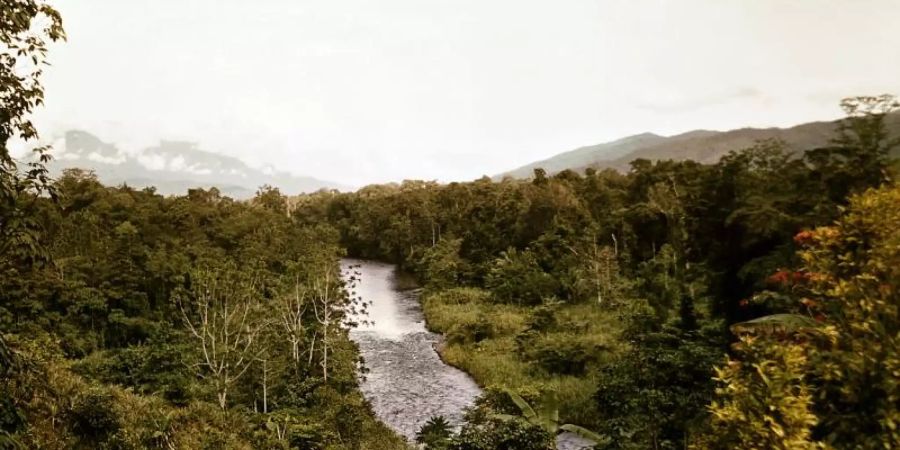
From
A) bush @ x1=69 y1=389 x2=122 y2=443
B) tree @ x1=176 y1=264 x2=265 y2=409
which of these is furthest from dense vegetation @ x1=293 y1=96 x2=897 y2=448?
bush @ x1=69 y1=389 x2=122 y2=443

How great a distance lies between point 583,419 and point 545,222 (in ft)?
94.7

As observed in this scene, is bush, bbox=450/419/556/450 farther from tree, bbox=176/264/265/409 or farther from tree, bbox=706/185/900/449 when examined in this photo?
tree, bbox=176/264/265/409

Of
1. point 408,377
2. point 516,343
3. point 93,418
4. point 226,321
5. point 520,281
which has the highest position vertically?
point 226,321

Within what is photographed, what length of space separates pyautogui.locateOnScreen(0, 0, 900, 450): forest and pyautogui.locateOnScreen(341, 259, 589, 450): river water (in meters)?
1.05

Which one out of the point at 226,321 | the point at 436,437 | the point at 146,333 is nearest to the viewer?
the point at 436,437

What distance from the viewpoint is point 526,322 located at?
32906 mm

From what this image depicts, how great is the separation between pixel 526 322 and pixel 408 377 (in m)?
8.38

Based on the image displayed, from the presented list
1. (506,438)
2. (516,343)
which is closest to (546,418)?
(506,438)

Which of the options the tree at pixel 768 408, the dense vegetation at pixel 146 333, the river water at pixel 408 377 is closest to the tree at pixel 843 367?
the tree at pixel 768 408

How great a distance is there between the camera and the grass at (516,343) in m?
23.2

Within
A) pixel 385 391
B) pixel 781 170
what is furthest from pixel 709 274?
pixel 385 391

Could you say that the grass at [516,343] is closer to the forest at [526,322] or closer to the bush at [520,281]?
the forest at [526,322]

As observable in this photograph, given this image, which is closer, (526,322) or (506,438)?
(506,438)

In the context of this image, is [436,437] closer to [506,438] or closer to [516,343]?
[506,438]
